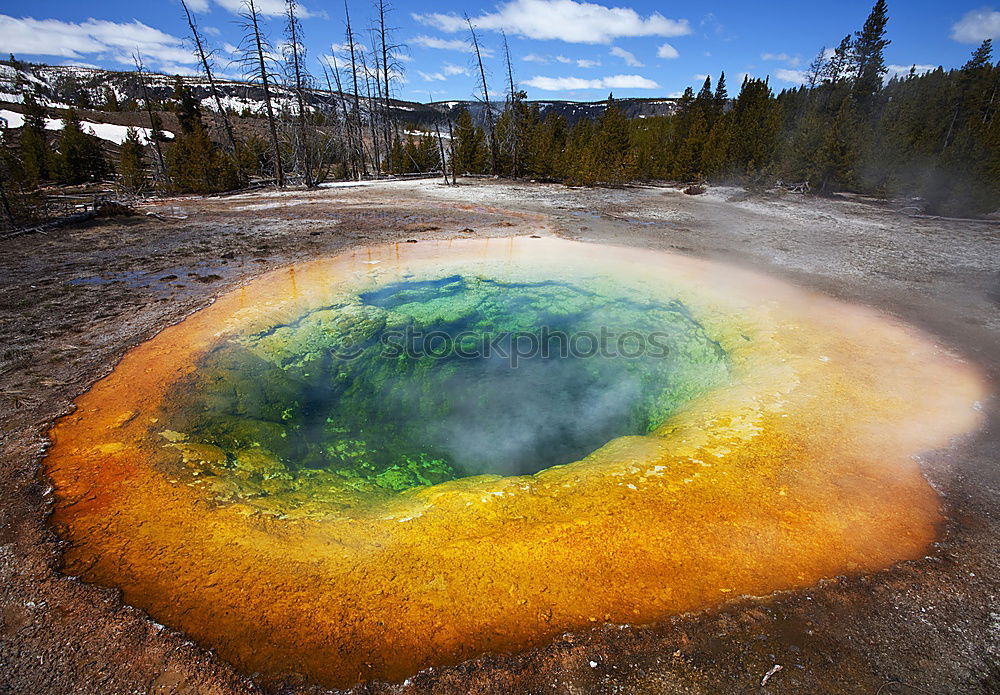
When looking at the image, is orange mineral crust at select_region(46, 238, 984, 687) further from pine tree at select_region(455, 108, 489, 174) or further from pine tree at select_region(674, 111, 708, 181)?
pine tree at select_region(455, 108, 489, 174)

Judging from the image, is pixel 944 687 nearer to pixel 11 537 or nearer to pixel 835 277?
pixel 11 537

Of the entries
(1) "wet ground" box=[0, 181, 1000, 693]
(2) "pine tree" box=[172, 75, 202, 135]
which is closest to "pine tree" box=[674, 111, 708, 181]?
(1) "wet ground" box=[0, 181, 1000, 693]

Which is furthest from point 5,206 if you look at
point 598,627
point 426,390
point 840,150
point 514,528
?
point 840,150

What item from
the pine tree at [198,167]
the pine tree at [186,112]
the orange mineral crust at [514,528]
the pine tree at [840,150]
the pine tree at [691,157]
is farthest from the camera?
the pine tree at [691,157]

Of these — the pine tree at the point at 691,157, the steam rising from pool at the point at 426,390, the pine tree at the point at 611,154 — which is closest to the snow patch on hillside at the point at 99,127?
the pine tree at the point at 611,154

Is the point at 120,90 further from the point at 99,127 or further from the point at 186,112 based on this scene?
the point at 186,112

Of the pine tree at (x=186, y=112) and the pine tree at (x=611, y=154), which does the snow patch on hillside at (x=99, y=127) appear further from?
the pine tree at (x=611, y=154)
